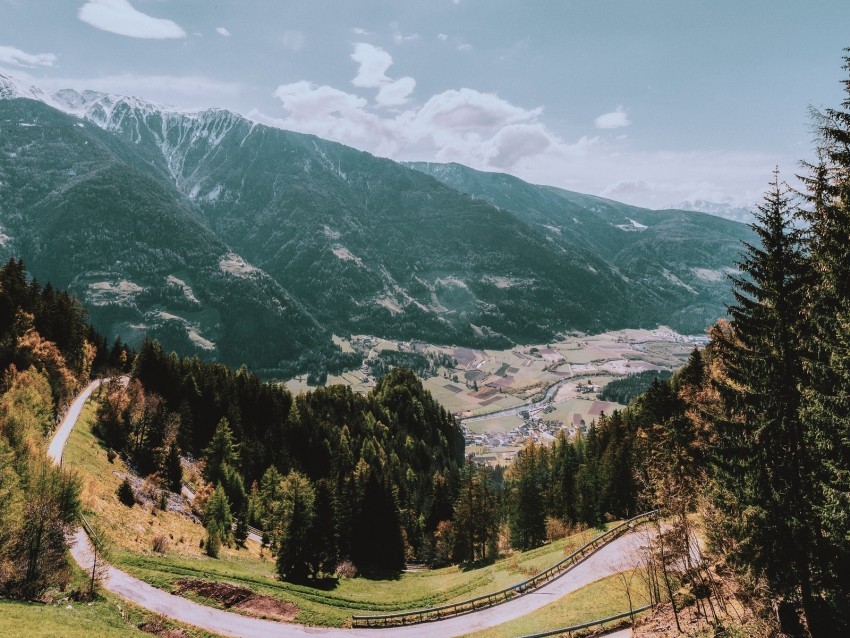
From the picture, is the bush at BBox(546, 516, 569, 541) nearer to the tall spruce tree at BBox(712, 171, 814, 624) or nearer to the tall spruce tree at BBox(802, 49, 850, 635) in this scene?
the tall spruce tree at BBox(712, 171, 814, 624)

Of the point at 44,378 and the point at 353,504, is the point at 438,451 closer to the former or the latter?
the point at 353,504

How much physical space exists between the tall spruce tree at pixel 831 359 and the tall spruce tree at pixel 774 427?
0.74m

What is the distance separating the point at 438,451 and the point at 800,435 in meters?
147

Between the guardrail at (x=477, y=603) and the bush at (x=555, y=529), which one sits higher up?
the guardrail at (x=477, y=603)

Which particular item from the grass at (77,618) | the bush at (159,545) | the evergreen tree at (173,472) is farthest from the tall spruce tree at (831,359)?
the evergreen tree at (173,472)

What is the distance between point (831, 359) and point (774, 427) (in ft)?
22.1

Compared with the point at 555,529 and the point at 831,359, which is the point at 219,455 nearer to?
the point at 555,529


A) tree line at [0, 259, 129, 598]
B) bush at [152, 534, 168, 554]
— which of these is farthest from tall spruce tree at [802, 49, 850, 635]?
bush at [152, 534, 168, 554]

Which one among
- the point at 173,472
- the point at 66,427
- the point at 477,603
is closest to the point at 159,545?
→ the point at 173,472

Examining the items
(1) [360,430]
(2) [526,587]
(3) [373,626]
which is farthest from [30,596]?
(1) [360,430]

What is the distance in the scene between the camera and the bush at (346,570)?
209 ft

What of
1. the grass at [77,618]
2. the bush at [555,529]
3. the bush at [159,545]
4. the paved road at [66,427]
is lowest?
the bush at [555,529]

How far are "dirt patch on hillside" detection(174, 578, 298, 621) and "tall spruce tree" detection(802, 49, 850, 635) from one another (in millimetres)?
37932

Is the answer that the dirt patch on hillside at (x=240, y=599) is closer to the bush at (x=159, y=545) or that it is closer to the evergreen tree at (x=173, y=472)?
the bush at (x=159, y=545)
